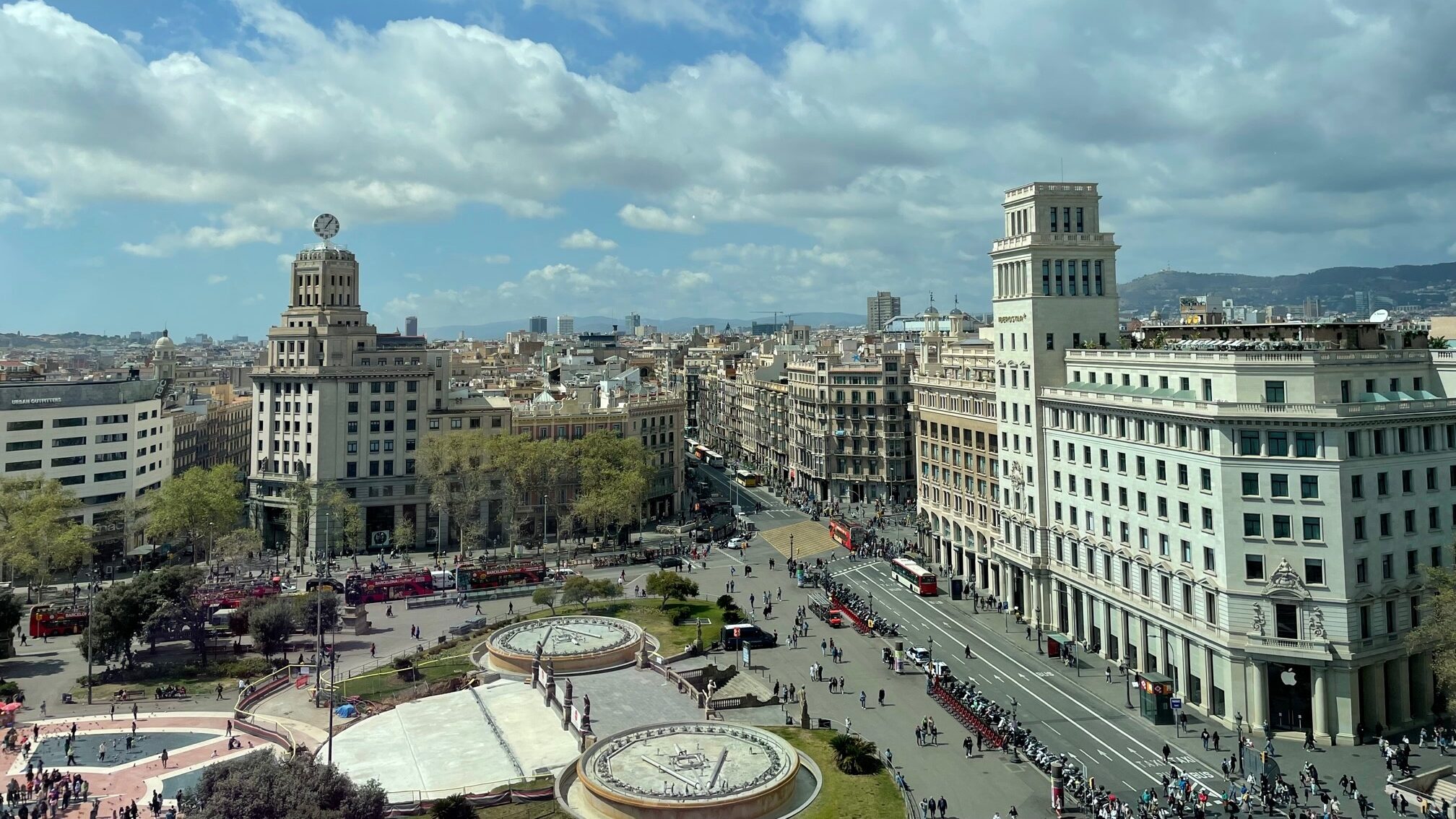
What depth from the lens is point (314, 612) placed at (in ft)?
269

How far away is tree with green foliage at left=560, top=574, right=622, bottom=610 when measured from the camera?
3334 inches

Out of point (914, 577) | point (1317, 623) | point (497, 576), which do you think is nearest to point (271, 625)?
point (497, 576)

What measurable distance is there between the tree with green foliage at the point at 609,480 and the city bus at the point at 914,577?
99.4 feet

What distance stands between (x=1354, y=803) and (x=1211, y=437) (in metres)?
21.4

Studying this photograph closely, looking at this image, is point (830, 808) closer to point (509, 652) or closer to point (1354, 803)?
point (1354, 803)

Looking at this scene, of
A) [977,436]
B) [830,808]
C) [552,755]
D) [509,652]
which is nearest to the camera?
[830,808]

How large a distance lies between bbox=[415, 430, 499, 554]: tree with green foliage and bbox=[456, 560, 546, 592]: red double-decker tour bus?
7574mm

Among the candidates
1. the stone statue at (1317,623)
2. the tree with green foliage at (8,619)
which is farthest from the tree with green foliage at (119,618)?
the stone statue at (1317,623)

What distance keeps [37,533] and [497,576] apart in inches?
1583

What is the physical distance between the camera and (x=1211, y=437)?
60688mm

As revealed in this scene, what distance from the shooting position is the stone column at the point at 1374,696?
5784 centimetres


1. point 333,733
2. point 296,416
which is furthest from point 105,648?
point 296,416

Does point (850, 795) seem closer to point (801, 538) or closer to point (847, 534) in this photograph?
point (847, 534)

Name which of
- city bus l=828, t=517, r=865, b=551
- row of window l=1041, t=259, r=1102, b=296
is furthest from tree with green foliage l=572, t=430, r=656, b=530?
row of window l=1041, t=259, r=1102, b=296
